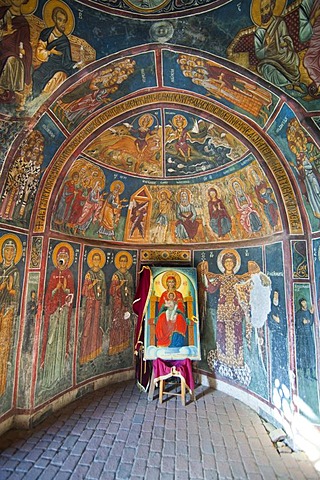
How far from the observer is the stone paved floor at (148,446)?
4.72 metres

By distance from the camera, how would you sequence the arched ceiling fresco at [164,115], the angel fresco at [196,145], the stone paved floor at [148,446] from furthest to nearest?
the angel fresco at [196,145] < the stone paved floor at [148,446] < the arched ceiling fresco at [164,115]

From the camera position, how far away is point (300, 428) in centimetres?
541

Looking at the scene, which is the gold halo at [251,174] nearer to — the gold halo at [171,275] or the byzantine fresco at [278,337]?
the byzantine fresco at [278,337]

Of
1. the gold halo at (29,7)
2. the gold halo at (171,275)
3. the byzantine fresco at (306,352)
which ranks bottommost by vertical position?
the byzantine fresco at (306,352)

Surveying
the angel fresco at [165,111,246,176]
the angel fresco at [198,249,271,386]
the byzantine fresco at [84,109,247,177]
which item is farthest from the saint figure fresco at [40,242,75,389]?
the angel fresco at [198,249,271,386]

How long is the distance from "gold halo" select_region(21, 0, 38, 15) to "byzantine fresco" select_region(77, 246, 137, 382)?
17.6 ft

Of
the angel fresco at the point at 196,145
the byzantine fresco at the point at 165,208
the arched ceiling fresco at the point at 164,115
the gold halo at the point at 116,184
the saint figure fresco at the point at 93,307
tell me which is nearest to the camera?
the arched ceiling fresco at the point at 164,115

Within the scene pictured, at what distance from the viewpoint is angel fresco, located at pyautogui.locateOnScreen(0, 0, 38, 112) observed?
402cm

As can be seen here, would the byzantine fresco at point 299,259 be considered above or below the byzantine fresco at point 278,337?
above

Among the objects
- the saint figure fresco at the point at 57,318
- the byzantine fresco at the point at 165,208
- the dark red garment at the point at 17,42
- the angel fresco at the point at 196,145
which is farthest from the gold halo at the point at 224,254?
the dark red garment at the point at 17,42

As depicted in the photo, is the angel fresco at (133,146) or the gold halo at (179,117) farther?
the angel fresco at (133,146)

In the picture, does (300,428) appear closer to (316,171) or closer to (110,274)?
(316,171)

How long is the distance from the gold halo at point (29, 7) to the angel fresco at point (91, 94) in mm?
1375

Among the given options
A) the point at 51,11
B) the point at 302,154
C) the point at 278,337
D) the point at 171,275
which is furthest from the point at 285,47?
the point at 171,275
